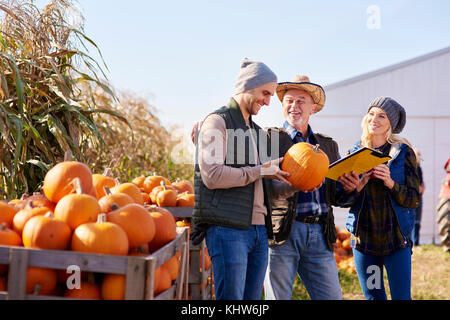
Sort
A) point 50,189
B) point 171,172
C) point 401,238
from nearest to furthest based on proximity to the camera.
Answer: point 50,189 < point 401,238 < point 171,172

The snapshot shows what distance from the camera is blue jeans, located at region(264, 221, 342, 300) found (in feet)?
8.71

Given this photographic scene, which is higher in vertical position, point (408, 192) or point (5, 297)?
point (408, 192)

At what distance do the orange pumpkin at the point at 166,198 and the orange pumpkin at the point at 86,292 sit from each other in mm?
1357

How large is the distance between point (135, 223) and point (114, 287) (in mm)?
297

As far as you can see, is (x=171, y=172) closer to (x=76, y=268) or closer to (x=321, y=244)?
(x=321, y=244)

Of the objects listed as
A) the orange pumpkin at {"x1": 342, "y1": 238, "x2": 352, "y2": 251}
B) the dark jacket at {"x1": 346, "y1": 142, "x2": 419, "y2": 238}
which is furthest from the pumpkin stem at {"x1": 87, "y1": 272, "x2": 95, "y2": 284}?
the orange pumpkin at {"x1": 342, "y1": 238, "x2": 352, "y2": 251}

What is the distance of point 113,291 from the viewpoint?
5.74 feet

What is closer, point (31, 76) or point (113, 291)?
point (113, 291)

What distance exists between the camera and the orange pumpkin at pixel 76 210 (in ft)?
6.23

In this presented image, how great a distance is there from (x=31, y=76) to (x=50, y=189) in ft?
5.35

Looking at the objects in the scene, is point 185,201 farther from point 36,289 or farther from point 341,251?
point 341,251

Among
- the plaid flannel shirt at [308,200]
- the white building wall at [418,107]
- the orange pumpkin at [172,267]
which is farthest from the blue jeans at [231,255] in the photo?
the white building wall at [418,107]

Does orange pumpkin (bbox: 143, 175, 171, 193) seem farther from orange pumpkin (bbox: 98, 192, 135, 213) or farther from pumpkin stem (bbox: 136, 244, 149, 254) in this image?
pumpkin stem (bbox: 136, 244, 149, 254)
